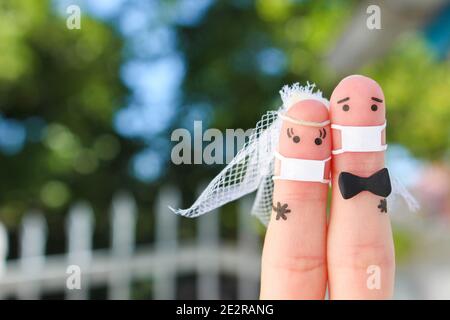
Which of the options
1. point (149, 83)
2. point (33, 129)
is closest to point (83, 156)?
point (33, 129)

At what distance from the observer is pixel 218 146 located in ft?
1.53

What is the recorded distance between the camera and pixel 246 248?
2.12 m

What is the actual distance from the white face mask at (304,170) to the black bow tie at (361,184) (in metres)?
0.01

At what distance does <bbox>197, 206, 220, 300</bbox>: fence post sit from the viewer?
2070 millimetres

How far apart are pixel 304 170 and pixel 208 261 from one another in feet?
5.87

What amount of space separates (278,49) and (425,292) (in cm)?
159

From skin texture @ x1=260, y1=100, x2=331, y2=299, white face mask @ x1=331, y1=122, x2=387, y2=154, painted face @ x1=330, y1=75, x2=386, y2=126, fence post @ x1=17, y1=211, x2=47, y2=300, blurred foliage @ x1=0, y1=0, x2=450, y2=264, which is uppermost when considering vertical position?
blurred foliage @ x1=0, y1=0, x2=450, y2=264

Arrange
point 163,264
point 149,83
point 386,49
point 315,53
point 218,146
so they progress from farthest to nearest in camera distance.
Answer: point 149,83
point 315,53
point 163,264
point 386,49
point 218,146

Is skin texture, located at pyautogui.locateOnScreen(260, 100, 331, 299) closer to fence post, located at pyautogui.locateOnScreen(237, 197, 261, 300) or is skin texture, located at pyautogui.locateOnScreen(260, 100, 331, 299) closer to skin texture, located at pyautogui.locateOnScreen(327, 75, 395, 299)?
skin texture, located at pyautogui.locateOnScreen(327, 75, 395, 299)

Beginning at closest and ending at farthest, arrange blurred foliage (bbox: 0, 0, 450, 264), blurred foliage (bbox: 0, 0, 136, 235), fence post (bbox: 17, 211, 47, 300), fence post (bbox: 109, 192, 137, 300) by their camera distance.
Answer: fence post (bbox: 17, 211, 47, 300), fence post (bbox: 109, 192, 137, 300), blurred foliage (bbox: 0, 0, 450, 264), blurred foliage (bbox: 0, 0, 136, 235)

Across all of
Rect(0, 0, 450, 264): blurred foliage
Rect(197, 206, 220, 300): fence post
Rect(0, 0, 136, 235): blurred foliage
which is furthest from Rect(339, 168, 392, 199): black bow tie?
Rect(0, 0, 136, 235): blurred foliage

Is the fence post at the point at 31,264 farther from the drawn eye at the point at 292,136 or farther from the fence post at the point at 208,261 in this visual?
the drawn eye at the point at 292,136

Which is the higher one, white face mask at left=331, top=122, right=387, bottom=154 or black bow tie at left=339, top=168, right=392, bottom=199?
white face mask at left=331, top=122, right=387, bottom=154
